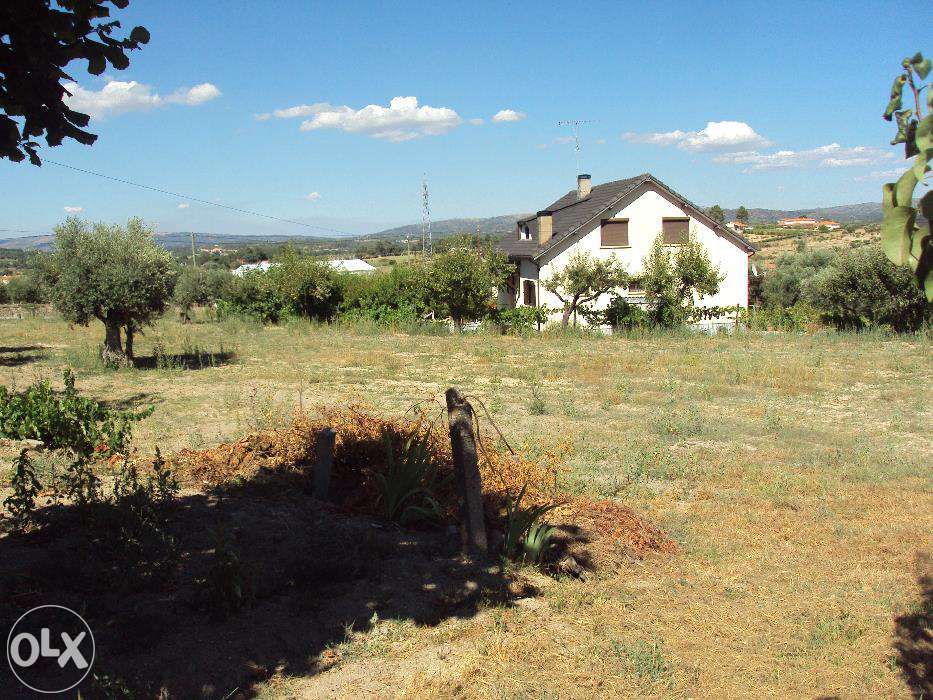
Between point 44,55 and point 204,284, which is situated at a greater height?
point 204,284

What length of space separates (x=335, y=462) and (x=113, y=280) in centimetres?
943

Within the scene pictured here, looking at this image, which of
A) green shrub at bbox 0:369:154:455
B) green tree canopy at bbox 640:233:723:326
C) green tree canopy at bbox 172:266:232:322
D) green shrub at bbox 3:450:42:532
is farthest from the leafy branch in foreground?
green tree canopy at bbox 172:266:232:322

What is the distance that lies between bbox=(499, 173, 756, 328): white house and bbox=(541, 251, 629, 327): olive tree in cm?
219

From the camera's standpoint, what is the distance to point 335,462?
6969mm

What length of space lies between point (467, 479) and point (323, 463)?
1.64m

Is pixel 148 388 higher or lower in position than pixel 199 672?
higher

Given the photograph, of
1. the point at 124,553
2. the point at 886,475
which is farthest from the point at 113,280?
the point at 886,475

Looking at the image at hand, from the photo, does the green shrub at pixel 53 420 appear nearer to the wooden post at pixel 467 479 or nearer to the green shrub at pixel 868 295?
the wooden post at pixel 467 479

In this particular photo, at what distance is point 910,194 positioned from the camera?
5.65 feet

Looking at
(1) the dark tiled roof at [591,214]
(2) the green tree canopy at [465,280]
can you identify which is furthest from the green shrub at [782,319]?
(2) the green tree canopy at [465,280]

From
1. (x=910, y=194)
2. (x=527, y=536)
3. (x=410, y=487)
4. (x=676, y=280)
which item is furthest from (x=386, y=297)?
(x=910, y=194)

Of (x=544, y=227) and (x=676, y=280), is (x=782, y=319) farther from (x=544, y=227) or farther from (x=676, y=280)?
(x=544, y=227)

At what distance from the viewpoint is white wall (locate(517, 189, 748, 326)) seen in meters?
29.8

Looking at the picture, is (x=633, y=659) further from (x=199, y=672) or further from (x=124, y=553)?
(x=124, y=553)
